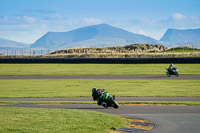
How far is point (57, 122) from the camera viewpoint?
478 inches

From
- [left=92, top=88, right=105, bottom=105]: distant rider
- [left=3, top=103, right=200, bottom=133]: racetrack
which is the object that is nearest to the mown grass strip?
[left=3, top=103, right=200, bottom=133]: racetrack

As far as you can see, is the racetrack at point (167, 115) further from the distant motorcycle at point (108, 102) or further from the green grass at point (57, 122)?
the green grass at point (57, 122)

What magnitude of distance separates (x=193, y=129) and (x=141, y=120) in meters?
2.40

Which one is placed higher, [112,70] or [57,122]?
[112,70]

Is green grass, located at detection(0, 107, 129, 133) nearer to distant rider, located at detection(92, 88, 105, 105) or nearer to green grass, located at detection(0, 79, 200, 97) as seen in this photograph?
distant rider, located at detection(92, 88, 105, 105)

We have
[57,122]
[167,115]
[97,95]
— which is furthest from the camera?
[97,95]

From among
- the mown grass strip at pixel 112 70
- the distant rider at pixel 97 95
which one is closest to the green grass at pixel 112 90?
the distant rider at pixel 97 95

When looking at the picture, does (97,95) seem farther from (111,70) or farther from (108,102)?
(111,70)

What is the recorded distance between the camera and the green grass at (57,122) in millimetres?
11023

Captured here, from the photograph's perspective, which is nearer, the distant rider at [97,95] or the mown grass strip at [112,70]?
the distant rider at [97,95]

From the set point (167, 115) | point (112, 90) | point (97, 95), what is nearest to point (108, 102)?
point (97, 95)

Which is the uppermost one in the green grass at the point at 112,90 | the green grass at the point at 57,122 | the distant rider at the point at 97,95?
the distant rider at the point at 97,95

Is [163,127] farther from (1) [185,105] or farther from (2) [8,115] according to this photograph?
(1) [185,105]

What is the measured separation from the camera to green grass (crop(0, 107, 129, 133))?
11023 millimetres
